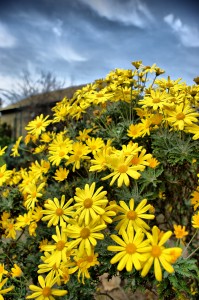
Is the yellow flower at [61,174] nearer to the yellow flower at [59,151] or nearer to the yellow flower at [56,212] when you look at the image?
the yellow flower at [59,151]

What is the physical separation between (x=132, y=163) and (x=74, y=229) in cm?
38

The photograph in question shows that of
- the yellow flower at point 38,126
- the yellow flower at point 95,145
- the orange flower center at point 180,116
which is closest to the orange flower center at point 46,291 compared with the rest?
the yellow flower at point 95,145

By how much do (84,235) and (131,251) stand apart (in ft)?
0.67

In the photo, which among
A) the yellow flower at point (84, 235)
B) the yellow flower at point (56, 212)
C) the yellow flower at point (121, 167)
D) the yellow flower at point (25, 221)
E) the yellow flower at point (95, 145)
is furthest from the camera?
the yellow flower at point (25, 221)

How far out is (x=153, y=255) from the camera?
1220 mm

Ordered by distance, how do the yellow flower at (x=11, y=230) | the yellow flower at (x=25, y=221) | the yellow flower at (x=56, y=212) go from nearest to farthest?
the yellow flower at (x=56, y=212) < the yellow flower at (x=25, y=221) < the yellow flower at (x=11, y=230)

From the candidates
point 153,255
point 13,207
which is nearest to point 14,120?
point 13,207

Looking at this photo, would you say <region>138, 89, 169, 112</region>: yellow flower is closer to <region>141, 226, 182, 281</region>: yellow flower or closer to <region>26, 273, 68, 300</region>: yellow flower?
<region>141, 226, 182, 281</region>: yellow flower

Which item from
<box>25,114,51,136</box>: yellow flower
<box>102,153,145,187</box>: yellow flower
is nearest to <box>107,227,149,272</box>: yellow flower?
<box>102,153,145,187</box>: yellow flower

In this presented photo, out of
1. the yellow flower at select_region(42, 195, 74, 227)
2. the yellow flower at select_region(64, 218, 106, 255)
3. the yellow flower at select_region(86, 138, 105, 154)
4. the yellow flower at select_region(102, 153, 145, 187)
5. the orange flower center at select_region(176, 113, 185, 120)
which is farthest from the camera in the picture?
the yellow flower at select_region(86, 138, 105, 154)

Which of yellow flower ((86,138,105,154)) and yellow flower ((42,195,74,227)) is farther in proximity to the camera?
yellow flower ((86,138,105,154))

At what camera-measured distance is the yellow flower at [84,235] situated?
1348 millimetres

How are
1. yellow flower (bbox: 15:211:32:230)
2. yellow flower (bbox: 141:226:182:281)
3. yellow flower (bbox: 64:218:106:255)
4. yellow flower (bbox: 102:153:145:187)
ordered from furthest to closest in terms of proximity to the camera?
yellow flower (bbox: 15:211:32:230) < yellow flower (bbox: 102:153:145:187) < yellow flower (bbox: 64:218:106:255) < yellow flower (bbox: 141:226:182:281)

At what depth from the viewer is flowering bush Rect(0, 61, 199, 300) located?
137 centimetres
